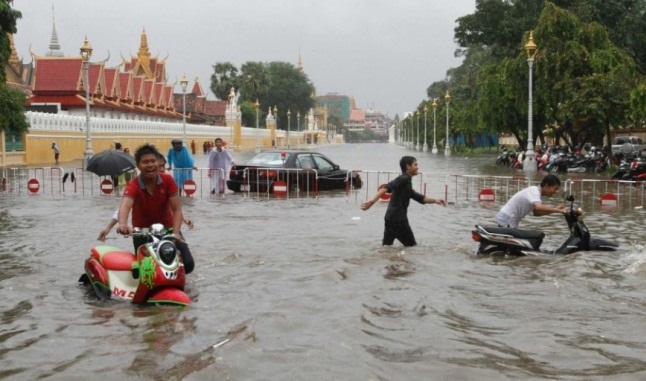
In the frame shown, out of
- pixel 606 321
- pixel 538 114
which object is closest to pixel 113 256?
pixel 606 321

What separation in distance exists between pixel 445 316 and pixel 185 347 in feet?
7.63

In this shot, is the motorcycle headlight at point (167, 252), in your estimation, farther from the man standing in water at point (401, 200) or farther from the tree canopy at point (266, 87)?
the tree canopy at point (266, 87)

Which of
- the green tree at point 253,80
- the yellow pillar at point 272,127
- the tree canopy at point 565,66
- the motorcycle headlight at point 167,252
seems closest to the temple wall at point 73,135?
the tree canopy at point 565,66

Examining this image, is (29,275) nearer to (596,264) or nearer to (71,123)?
(596,264)

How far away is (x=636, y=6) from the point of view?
4384 centimetres

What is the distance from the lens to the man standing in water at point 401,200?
9.48 m

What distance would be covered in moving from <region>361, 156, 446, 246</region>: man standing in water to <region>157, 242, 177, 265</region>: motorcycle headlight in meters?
3.05

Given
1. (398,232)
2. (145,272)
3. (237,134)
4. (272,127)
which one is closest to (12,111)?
(398,232)

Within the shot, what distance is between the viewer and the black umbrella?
14.7 m

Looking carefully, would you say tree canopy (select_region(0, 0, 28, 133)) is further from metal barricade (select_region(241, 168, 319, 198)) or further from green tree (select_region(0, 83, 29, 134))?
metal barricade (select_region(241, 168, 319, 198))

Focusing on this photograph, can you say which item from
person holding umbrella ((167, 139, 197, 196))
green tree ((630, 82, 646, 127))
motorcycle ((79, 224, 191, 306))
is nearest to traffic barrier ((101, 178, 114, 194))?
person holding umbrella ((167, 139, 197, 196))

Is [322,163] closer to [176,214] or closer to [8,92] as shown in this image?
[176,214]

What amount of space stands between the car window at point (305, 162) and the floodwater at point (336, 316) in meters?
9.08

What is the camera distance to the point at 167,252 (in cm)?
692
